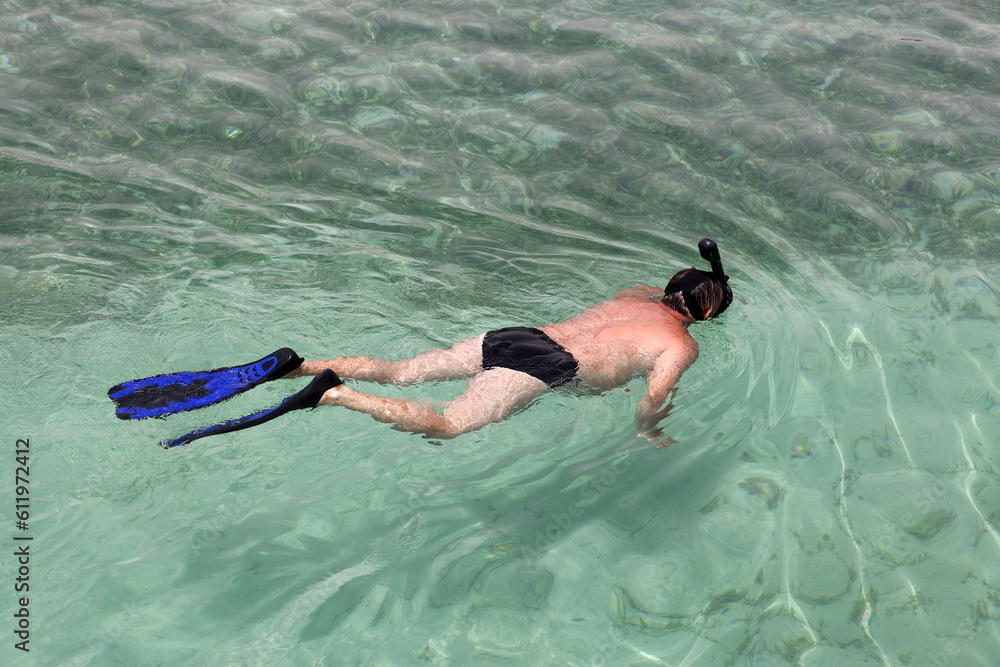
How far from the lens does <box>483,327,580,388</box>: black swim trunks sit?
4398 mm

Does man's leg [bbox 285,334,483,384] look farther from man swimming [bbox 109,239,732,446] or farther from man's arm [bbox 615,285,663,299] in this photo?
man's arm [bbox 615,285,663,299]

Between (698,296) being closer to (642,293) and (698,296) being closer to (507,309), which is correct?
(642,293)

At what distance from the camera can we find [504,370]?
4418 millimetres

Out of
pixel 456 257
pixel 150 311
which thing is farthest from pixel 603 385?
pixel 150 311

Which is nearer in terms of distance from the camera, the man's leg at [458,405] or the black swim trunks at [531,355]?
the man's leg at [458,405]

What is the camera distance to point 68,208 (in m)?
6.11

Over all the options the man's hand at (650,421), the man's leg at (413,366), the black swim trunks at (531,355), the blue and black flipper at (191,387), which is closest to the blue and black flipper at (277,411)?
the blue and black flipper at (191,387)

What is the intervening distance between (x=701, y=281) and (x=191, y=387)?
3.01 meters

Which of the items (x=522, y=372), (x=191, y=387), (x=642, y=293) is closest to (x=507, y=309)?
(x=642, y=293)

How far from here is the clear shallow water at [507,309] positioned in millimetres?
3654

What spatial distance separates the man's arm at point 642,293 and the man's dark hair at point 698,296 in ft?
0.88

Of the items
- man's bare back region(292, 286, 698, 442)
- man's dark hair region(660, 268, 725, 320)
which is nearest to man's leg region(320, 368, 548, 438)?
man's bare back region(292, 286, 698, 442)

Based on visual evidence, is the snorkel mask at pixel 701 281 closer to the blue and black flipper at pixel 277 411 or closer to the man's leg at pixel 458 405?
the man's leg at pixel 458 405

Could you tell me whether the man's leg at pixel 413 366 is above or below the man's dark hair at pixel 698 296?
below
